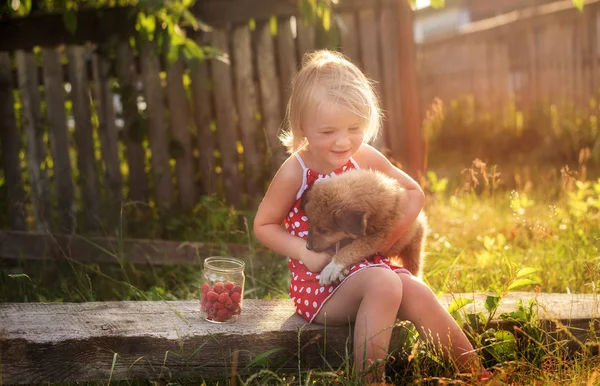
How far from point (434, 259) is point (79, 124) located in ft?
10.7

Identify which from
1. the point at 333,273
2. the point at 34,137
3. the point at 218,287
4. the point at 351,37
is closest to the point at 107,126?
the point at 34,137

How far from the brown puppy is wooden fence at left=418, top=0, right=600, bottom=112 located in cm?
716

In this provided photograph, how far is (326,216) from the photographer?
9.95 ft

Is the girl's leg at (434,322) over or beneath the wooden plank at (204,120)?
beneath

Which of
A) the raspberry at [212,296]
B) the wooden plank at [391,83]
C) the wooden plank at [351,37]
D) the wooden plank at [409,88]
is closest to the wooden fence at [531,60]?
the wooden plank at [409,88]

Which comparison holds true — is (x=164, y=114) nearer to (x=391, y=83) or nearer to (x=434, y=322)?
(x=391, y=83)

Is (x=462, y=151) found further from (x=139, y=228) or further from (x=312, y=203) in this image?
(x=312, y=203)

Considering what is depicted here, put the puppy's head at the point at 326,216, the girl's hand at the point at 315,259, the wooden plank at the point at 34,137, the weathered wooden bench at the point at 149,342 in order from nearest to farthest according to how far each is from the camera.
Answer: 1. the weathered wooden bench at the point at 149,342
2. the puppy's head at the point at 326,216
3. the girl's hand at the point at 315,259
4. the wooden plank at the point at 34,137

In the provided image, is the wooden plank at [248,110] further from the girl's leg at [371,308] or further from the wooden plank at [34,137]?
the girl's leg at [371,308]

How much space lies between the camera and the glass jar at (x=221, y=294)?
3.04 m

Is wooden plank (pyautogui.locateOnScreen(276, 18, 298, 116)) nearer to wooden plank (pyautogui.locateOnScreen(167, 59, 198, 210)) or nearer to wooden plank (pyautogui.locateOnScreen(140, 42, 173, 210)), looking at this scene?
wooden plank (pyautogui.locateOnScreen(167, 59, 198, 210))

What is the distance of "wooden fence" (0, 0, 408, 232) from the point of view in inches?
223

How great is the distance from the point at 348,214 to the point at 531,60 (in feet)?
27.5

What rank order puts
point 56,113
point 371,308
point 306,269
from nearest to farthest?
point 371,308, point 306,269, point 56,113
